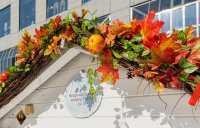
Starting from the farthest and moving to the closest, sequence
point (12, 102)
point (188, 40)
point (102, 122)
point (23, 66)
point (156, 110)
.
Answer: point (12, 102)
point (23, 66)
point (102, 122)
point (156, 110)
point (188, 40)

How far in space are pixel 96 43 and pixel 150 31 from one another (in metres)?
0.42

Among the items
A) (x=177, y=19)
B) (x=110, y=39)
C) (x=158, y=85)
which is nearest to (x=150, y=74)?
(x=158, y=85)

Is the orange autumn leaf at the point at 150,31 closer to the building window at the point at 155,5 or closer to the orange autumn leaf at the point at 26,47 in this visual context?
the orange autumn leaf at the point at 26,47

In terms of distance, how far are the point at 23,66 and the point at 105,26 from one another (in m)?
1.04

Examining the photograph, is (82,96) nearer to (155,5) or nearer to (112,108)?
(112,108)

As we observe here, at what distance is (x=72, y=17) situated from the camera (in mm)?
3311

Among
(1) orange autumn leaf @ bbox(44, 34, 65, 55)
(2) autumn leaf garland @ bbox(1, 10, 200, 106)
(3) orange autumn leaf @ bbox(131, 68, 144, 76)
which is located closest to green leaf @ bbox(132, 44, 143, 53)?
(2) autumn leaf garland @ bbox(1, 10, 200, 106)

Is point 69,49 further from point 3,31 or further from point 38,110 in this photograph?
point 3,31

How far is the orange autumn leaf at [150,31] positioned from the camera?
261 centimetres

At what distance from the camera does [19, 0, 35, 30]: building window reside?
25172mm

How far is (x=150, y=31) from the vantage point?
8.66ft

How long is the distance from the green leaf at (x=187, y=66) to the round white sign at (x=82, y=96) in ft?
2.99

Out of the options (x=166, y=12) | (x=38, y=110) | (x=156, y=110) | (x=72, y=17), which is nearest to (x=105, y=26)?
(x=72, y=17)

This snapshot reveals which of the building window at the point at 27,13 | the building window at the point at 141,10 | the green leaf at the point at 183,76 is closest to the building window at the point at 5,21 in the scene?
the building window at the point at 27,13
